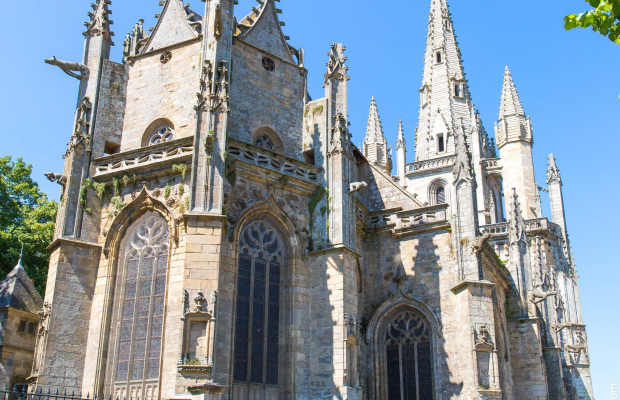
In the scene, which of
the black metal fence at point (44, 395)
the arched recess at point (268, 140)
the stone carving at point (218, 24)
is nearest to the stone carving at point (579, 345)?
the arched recess at point (268, 140)

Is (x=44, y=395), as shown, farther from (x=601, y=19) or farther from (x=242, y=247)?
(x=601, y=19)

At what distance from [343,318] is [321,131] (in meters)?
5.83

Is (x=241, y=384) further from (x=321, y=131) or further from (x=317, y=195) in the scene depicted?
(x=321, y=131)

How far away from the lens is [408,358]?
20391 millimetres

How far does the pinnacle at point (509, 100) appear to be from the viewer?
45844 millimetres

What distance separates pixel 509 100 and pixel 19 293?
118 feet

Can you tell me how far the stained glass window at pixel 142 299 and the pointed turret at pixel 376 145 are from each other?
98.4 ft

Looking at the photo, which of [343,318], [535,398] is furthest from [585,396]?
[343,318]

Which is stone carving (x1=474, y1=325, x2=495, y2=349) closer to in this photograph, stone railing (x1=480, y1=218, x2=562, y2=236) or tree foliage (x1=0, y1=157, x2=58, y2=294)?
tree foliage (x1=0, y1=157, x2=58, y2=294)

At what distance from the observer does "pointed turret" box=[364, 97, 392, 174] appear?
47484 millimetres

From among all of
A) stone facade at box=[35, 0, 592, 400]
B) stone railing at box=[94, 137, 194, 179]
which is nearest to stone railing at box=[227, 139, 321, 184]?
stone facade at box=[35, 0, 592, 400]

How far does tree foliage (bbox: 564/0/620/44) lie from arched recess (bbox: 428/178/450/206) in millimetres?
39790

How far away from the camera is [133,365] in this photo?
16641 millimetres

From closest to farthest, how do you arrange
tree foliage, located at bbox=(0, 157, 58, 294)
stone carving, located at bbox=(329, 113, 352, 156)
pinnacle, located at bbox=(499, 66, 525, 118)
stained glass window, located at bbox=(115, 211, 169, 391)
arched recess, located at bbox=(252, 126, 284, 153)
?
1. stained glass window, located at bbox=(115, 211, 169, 391)
2. stone carving, located at bbox=(329, 113, 352, 156)
3. arched recess, located at bbox=(252, 126, 284, 153)
4. tree foliage, located at bbox=(0, 157, 58, 294)
5. pinnacle, located at bbox=(499, 66, 525, 118)
